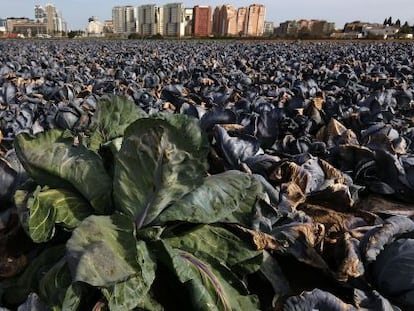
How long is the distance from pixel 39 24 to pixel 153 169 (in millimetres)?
155424

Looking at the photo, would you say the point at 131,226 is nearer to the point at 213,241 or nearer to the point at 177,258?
the point at 177,258

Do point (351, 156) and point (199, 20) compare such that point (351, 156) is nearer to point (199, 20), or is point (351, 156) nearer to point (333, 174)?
point (333, 174)

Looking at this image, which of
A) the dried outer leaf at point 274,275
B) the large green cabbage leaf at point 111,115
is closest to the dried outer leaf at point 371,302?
the dried outer leaf at point 274,275

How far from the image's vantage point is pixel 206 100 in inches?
223

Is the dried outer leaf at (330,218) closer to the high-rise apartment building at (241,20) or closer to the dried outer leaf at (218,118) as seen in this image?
the dried outer leaf at (218,118)

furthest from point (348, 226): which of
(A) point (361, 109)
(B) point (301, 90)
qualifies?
(B) point (301, 90)

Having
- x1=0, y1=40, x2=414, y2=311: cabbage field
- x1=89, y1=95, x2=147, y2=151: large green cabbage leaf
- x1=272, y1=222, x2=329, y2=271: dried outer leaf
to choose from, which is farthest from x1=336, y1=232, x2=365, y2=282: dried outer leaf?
x1=89, y1=95, x2=147, y2=151: large green cabbage leaf

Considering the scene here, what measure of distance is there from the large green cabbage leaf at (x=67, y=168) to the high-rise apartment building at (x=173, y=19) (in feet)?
349

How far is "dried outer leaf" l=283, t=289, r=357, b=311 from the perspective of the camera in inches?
68.0

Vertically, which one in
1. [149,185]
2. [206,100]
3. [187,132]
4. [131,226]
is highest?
[187,132]

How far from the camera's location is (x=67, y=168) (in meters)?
1.97

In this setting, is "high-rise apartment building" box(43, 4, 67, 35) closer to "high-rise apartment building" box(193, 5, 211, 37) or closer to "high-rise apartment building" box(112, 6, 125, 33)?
"high-rise apartment building" box(112, 6, 125, 33)

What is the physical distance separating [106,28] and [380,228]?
157046 mm

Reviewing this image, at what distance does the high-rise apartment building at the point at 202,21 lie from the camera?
101 m
